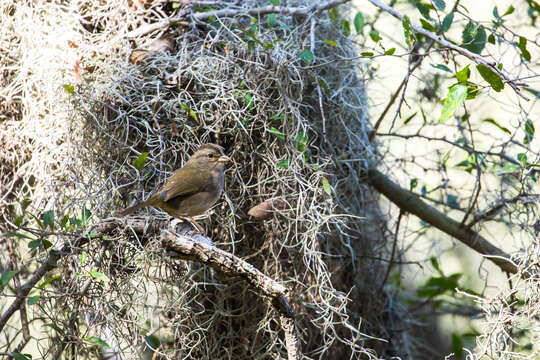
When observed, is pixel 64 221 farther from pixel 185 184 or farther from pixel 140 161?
pixel 185 184

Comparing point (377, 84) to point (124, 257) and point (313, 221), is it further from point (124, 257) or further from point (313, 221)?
point (124, 257)

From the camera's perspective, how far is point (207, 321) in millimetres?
2705

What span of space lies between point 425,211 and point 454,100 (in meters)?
1.29

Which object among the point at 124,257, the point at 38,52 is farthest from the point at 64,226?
the point at 38,52

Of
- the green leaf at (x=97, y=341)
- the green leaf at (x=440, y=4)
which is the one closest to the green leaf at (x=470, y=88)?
the green leaf at (x=440, y=4)

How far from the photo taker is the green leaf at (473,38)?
2.72 metres

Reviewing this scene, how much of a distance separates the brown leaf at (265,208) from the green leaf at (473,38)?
109cm

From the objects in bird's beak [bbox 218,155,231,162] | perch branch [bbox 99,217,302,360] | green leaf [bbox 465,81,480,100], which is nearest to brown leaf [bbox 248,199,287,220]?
bird's beak [bbox 218,155,231,162]

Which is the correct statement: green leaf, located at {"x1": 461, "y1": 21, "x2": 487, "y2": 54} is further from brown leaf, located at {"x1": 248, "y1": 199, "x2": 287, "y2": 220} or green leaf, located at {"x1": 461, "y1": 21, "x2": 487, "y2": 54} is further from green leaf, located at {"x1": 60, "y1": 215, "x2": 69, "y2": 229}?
green leaf, located at {"x1": 60, "y1": 215, "x2": 69, "y2": 229}

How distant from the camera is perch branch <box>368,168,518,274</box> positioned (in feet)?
11.2

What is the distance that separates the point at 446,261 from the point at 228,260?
3.79 m

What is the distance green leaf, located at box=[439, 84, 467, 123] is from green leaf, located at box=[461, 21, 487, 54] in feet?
1.19

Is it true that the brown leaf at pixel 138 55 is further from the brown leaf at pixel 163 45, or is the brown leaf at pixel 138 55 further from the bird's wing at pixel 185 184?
the bird's wing at pixel 185 184

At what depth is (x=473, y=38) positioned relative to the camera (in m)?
2.71
